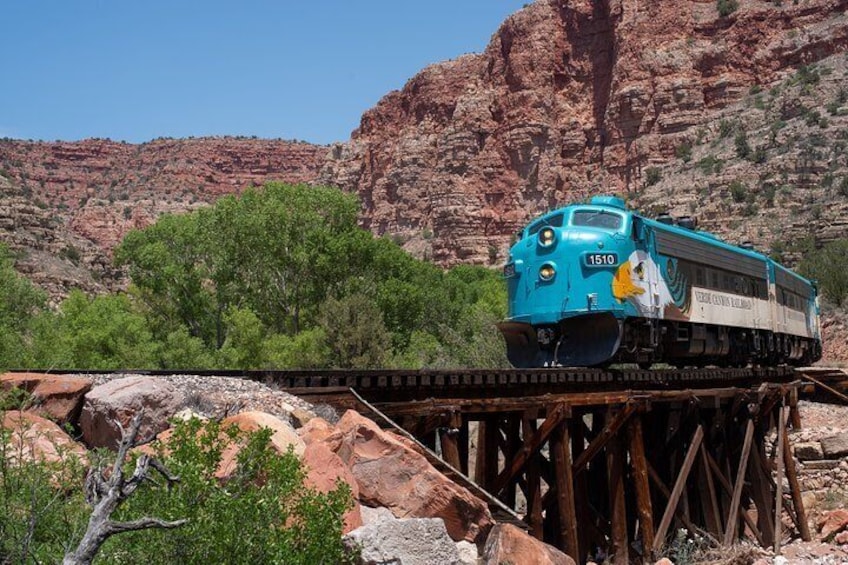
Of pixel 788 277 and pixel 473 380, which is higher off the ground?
pixel 788 277

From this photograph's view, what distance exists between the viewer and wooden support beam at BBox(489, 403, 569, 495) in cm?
1212

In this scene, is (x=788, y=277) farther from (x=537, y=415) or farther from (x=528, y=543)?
(x=528, y=543)

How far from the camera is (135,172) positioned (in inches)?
5389

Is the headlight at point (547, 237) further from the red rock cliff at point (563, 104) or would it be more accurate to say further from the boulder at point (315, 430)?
the red rock cliff at point (563, 104)

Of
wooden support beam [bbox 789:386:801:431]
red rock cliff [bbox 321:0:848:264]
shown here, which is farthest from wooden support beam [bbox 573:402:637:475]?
red rock cliff [bbox 321:0:848:264]

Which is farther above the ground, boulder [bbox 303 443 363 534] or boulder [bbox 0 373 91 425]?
boulder [bbox 0 373 91 425]

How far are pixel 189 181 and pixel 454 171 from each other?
56.2 metres

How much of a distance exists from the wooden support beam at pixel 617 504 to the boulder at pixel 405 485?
18.9 feet

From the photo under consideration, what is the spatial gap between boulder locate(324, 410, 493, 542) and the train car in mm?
8099

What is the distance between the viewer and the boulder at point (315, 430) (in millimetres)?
8867

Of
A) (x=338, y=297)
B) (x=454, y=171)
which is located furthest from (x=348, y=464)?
(x=454, y=171)

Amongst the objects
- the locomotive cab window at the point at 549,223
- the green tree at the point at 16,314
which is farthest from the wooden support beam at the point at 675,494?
the green tree at the point at 16,314

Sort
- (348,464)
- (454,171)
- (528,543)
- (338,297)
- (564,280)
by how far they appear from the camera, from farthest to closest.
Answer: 1. (454,171)
2. (338,297)
3. (564,280)
4. (348,464)
5. (528,543)

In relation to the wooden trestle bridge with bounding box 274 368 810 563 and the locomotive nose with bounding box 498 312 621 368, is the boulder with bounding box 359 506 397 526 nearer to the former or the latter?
the wooden trestle bridge with bounding box 274 368 810 563
